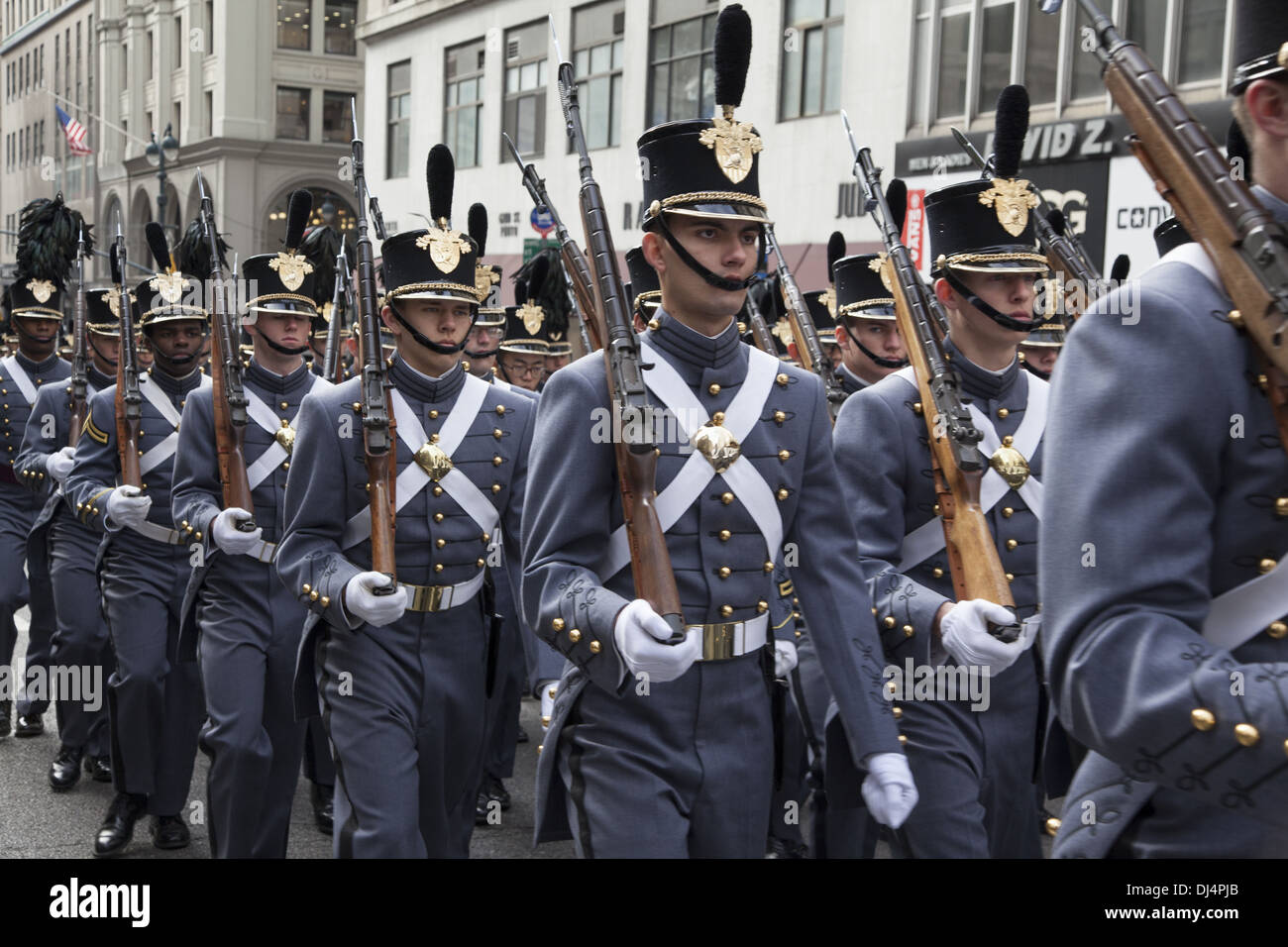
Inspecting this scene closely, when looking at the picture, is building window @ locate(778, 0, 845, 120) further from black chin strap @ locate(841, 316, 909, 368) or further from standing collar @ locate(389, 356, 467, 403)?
standing collar @ locate(389, 356, 467, 403)

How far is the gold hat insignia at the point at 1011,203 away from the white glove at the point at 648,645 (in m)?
2.29

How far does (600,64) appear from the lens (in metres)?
28.0

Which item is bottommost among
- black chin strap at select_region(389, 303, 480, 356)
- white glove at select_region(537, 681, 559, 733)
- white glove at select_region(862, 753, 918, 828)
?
white glove at select_region(862, 753, 918, 828)

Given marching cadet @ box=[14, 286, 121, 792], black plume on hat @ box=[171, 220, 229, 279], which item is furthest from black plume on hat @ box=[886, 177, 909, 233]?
marching cadet @ box=[14, 286, 121, 792]

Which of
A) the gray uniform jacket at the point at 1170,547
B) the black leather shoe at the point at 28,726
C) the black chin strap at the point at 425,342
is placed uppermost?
the black chin strap at the point at 425,342

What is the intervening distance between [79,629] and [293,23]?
49975 millimetres

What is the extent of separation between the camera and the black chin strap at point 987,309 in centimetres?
498

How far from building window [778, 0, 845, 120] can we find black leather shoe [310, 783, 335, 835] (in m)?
16.2

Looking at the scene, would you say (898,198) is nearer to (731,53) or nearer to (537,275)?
(731,53)

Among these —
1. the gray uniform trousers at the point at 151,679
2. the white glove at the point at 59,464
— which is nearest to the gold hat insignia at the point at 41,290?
the white glove at the point at 59,464

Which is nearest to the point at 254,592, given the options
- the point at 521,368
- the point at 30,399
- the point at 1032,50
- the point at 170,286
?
the point at 170,286

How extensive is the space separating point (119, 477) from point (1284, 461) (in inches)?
267
